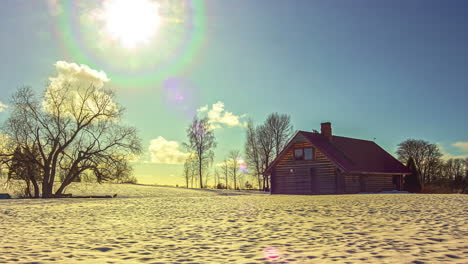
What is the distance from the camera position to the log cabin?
107ft

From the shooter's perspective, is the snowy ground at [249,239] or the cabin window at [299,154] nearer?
the snowy ground at [249,239]

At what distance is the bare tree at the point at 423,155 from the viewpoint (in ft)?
202

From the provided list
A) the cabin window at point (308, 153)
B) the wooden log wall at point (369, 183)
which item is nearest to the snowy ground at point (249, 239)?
the cabin window at point (308, 153)

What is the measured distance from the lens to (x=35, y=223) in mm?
13172

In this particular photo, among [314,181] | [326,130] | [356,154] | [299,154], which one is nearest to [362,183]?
[356,154]

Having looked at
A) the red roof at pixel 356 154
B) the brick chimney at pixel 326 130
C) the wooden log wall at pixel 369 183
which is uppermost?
the brick chimney at pixel 326 130

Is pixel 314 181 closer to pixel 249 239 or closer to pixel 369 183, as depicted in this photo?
pixel 369 183

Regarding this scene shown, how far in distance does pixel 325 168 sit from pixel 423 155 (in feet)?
124

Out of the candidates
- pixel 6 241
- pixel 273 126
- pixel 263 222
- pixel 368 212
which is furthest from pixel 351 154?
pixel 6 241

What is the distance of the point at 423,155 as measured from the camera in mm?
61875

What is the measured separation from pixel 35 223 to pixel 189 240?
736cm

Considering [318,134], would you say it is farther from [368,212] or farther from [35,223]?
[35,223]

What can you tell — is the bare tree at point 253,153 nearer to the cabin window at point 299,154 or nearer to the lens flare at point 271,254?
the cabin window at point 299,154

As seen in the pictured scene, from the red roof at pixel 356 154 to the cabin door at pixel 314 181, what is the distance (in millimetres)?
2378
